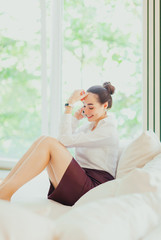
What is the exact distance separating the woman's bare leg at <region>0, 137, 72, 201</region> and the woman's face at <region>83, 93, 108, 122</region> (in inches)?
18.4

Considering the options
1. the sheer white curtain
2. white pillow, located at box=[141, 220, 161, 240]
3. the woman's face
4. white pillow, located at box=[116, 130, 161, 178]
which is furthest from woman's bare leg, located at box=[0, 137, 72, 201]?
white pillow, located at box=[141, 220, 161, 240]

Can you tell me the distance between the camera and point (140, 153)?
2.07 meters

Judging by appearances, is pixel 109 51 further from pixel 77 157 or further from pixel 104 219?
pixel 104 219

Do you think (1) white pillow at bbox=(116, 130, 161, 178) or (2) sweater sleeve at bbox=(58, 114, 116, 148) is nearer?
(1) white pillow at bbox=(116, 130, 161, 178)

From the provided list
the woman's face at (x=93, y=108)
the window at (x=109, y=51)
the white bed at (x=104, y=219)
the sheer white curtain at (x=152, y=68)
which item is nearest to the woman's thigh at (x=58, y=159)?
the woman's face at (x=93, y=108)

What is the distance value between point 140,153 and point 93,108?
0.67 metres

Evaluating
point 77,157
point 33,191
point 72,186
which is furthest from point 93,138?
point 33,191

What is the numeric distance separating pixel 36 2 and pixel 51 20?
320mm

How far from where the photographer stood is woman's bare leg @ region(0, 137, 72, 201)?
2.09 m

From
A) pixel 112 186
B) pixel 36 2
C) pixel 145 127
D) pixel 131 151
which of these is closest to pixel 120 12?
pixel 36 2

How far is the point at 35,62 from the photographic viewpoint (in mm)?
4168

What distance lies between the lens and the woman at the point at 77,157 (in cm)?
214

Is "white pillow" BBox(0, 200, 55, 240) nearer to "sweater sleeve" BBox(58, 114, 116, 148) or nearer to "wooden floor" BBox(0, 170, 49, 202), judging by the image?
"wooden floor" BBox(0, 170, 49, 202)

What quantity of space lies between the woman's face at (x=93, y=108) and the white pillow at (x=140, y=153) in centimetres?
50
